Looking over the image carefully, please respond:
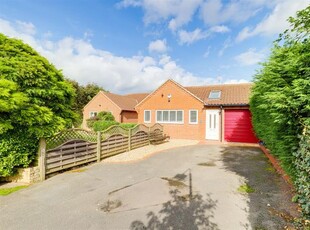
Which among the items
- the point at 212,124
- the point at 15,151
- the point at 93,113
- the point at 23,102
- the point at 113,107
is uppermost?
the point at 113,107

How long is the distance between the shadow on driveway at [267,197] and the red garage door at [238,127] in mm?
8337

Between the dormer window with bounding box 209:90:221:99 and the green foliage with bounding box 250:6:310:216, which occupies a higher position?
the dormer window with bounding box 209:90:221:99

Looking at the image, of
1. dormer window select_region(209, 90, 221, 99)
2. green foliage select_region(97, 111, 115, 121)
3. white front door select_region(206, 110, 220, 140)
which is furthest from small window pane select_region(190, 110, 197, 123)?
green foliage select_region(97, 111, 115, 121)

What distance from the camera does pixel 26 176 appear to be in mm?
6320

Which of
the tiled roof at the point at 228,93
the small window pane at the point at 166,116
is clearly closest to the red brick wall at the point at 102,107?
the small window pane at the point at 166,116

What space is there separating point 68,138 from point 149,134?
7.90 m

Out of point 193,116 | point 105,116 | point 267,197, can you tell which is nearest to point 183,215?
point 267,197

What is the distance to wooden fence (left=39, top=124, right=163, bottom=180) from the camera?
Answer: 7.01 m

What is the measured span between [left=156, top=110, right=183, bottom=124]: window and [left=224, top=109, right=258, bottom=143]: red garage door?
4.51m

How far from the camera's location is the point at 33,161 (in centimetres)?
684

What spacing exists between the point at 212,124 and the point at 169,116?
177 inches

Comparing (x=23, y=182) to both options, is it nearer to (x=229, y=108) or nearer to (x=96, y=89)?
(x=229, y=108)

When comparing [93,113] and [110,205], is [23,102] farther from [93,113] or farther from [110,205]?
[93,113]

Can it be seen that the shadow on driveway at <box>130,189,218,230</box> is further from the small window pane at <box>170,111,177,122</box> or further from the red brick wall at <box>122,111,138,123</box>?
the red brick wall at <box>122,111,138,123</box>
